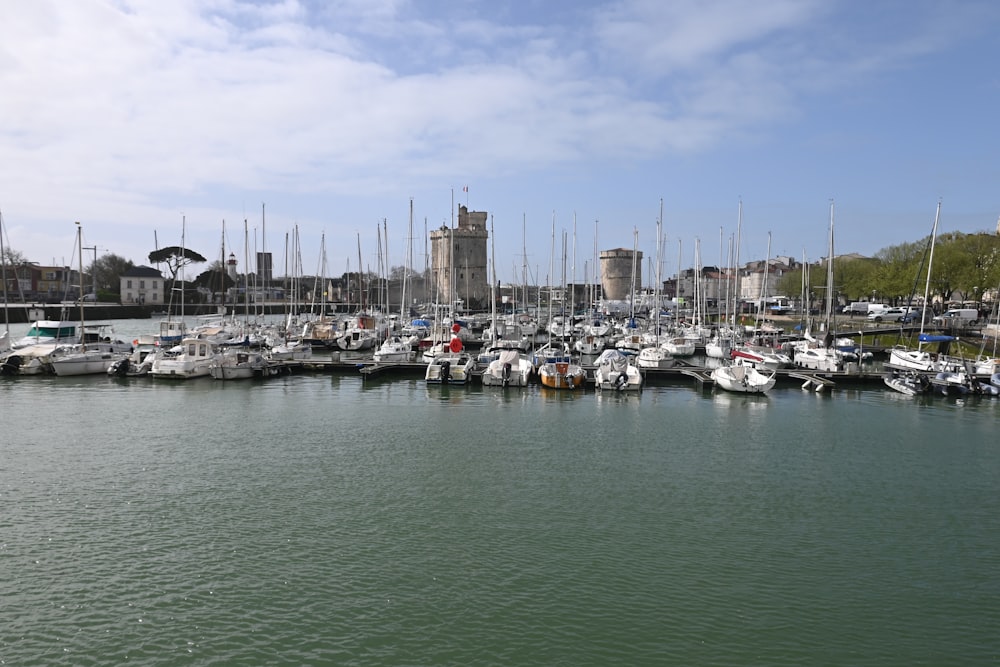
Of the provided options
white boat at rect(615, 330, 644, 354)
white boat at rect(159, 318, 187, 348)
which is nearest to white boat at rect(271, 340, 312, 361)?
white boat at rect(159, 318, 187, 348)

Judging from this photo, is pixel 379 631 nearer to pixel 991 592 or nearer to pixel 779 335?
pixel 991 592

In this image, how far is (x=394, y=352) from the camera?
3903 centimetres

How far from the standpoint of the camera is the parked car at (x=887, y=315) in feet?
205

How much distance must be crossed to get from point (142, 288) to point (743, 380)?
9617 centimetres

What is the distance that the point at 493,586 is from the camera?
10.9 meters

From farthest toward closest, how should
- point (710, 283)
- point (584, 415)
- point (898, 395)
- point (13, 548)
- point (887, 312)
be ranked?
point (710, 283) → point (887, 312) → point (898, 395) → point (584, 415) → point (13, 548)

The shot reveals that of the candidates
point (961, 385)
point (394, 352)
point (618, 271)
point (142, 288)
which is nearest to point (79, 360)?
point (394, 352)

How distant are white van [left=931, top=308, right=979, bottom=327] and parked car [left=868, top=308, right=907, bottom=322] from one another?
4.15 metres

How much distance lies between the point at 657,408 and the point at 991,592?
16129 mm

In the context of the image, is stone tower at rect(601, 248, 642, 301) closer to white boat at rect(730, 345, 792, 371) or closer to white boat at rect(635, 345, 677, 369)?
white boat at rect(730, 345, 792, 371)

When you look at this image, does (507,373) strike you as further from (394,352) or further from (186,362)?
(186,362)

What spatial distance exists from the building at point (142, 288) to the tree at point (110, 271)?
506 centimetres

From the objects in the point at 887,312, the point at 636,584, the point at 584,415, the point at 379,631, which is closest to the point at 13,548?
the point at 379,631

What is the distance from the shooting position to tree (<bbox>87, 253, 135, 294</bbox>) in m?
109
